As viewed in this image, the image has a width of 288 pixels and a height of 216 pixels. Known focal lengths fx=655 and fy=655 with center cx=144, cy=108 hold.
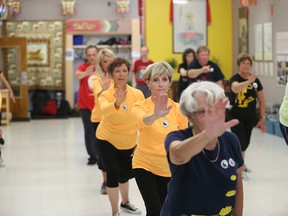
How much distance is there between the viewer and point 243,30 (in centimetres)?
1540

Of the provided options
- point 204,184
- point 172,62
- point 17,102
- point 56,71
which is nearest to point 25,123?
point 17,102

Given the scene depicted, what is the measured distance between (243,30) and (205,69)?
5.98 m

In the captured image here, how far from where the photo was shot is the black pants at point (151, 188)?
183 inches

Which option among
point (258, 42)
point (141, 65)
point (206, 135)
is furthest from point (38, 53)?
point (206, 135)

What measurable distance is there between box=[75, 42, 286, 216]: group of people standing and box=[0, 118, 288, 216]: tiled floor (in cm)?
46

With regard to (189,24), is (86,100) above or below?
below

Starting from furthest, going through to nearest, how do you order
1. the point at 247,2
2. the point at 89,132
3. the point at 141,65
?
the point at 247,2
the point at 141,65
the point at 89,132

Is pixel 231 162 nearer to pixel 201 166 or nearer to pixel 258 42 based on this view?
pixel 201 166

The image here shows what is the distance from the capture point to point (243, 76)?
845 cm

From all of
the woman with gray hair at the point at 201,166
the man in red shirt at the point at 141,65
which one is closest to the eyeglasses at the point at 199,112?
the woman with gray hair at the point at 201,166

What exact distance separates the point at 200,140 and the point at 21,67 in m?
14.6

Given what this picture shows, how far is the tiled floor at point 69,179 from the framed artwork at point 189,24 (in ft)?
11.0

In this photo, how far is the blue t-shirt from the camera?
301cm

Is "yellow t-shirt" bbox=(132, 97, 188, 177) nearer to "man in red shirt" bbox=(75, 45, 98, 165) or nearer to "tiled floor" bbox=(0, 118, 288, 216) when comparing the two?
"tiled floor" bbox=(0, 118, 288, 216)
